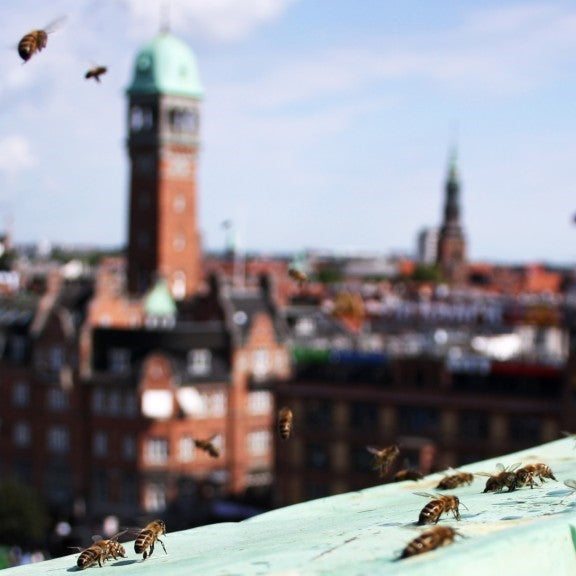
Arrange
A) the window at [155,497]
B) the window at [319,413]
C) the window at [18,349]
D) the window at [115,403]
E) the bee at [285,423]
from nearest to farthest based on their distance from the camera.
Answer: the bee at [285,423]
the window at [319,413]
the window at [155,497]
the window at [115,403]
the window at [18,349]

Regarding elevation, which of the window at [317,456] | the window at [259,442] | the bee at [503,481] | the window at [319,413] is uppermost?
the bee at [503,481]

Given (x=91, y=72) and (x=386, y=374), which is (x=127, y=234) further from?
(x=91, y=72)

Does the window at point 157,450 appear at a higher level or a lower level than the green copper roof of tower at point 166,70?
lower

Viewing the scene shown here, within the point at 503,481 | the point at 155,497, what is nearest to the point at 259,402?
the point at 155,497

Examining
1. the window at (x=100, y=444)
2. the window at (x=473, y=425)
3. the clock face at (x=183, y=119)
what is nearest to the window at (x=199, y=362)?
the window at (x=100, y=444)

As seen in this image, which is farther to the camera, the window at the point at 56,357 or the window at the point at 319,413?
the window at the point at 56,357

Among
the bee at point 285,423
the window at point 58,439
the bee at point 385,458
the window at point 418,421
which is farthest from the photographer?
the window at point 58,439

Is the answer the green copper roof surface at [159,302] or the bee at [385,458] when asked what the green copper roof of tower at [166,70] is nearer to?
→ the green copper roof surface at [159,302]
